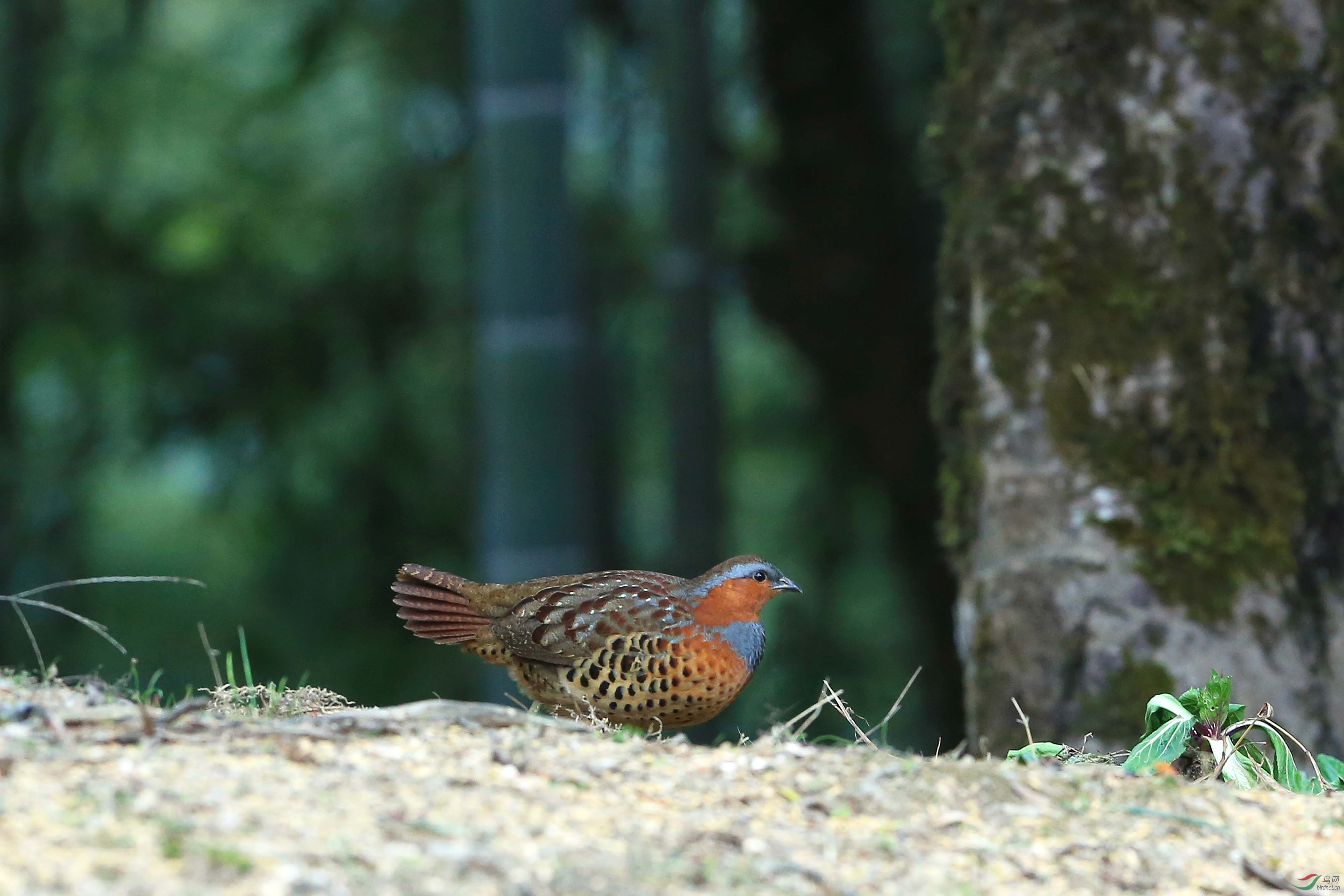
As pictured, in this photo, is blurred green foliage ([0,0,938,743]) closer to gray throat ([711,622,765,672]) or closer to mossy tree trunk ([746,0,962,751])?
mossy tree trunk ([746,0,962,751])

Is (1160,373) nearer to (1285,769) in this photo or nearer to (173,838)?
(1285,769)

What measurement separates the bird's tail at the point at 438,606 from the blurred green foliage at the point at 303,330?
475 cm

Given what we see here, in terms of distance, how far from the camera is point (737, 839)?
7.21 ft

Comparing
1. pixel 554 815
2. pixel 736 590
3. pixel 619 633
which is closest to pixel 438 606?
pixel 619 633

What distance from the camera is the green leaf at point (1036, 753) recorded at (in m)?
2.99

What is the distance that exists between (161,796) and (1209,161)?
3468 mm

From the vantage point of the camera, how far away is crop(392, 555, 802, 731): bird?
3604 millimetres

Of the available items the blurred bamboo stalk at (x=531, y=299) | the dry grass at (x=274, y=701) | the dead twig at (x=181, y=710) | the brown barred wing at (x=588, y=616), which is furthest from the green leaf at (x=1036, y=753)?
the blurred bamboo stalk at (x=531, y=299)

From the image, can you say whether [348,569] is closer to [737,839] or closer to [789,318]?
[789,318]

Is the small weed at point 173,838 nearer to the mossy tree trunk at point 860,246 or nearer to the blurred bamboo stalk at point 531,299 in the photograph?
the blurred bamboo stalk at point 531,299

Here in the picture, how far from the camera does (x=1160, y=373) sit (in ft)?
13.5

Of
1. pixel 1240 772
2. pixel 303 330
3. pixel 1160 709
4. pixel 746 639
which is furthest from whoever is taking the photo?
pixel 303 330

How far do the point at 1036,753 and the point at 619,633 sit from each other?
43.9 inches

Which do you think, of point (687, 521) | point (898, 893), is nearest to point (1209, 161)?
point (898, 893)
